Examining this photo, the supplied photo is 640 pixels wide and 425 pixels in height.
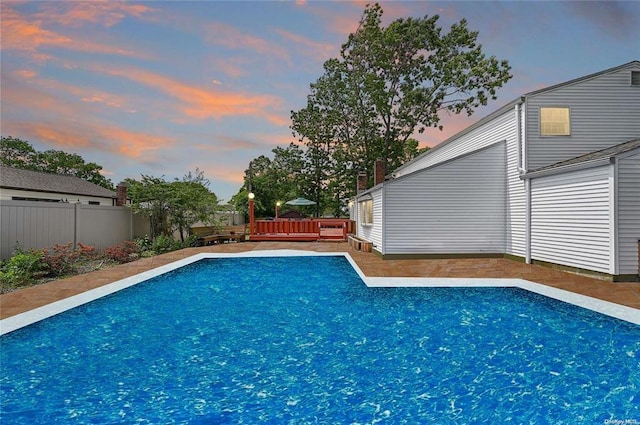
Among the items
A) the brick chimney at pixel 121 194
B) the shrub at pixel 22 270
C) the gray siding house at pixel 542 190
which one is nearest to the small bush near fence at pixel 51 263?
the shrub at pixel 22 270

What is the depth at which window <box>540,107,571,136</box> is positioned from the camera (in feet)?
39.9

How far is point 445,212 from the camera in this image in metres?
13.4

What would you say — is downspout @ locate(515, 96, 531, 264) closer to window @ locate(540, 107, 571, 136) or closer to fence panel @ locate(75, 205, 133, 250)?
window @ locate(540, 107, 571, 136)

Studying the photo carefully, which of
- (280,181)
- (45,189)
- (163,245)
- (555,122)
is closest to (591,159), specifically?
(555,122)

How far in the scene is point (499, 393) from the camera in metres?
3.76


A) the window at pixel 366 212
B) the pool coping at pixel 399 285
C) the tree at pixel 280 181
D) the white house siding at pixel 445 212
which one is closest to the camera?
the pool coping at pixel 399 285

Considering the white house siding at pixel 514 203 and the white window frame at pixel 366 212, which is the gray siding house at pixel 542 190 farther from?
the white window frame at pixel 366 212

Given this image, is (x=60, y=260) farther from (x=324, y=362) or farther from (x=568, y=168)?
(x=568, y=168)

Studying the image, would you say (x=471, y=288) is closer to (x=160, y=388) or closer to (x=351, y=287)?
(x=351, y=287)

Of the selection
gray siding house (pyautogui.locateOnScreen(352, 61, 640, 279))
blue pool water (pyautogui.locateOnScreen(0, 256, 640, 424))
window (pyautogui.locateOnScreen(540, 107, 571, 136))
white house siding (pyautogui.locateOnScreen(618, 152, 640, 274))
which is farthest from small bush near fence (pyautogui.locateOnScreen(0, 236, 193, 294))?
window (pyautogui.locateOnScreen(540, 107, 571, 136))

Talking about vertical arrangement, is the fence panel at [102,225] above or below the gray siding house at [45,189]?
below

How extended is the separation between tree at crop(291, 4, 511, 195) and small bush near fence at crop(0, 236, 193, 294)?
24.3 meters

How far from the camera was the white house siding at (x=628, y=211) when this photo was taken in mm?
8898

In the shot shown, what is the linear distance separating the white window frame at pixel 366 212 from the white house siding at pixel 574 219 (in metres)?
6.66
